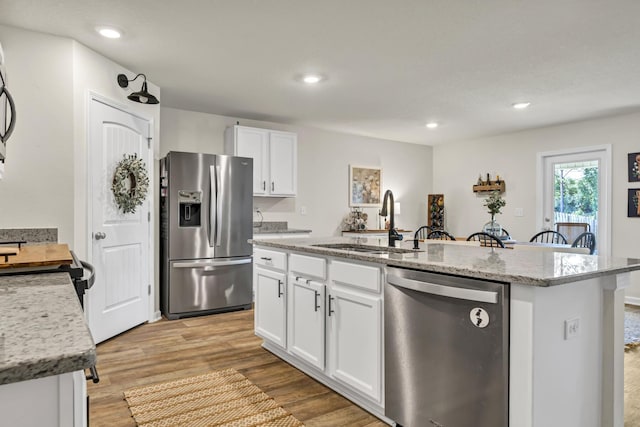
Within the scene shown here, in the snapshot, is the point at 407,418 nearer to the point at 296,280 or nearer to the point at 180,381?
A: the point at 296,280

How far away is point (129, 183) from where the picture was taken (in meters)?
3.71

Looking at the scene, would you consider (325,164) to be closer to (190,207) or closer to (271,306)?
(190,207)

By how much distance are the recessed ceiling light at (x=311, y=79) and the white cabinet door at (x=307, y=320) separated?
1.95 m

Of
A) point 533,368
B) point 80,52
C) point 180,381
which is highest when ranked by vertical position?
point 80,52

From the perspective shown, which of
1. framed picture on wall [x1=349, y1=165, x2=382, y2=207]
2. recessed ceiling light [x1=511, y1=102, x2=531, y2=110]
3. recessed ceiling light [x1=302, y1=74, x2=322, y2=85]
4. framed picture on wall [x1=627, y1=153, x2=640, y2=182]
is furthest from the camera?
framed picture on wall [x1=349, y1=165, x2=382, y2=207]

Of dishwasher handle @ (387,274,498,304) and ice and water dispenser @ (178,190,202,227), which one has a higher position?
ice and water dispenser @ (178,190,202,227)

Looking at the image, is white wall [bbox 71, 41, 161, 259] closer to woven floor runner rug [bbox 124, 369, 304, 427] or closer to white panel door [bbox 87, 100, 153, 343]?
white panel door [bbox 87, 100, 153, 343]

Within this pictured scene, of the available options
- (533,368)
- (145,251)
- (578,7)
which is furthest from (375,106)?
(533,368)

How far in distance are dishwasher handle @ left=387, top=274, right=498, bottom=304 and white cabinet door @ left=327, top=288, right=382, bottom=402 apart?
218 mm

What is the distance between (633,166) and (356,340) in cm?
470

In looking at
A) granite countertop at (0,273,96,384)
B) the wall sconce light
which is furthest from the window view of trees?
granite countertop at (0,273,96,384)

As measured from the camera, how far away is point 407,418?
1996mm

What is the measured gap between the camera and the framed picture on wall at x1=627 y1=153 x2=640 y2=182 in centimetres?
502

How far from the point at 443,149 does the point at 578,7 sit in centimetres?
495
